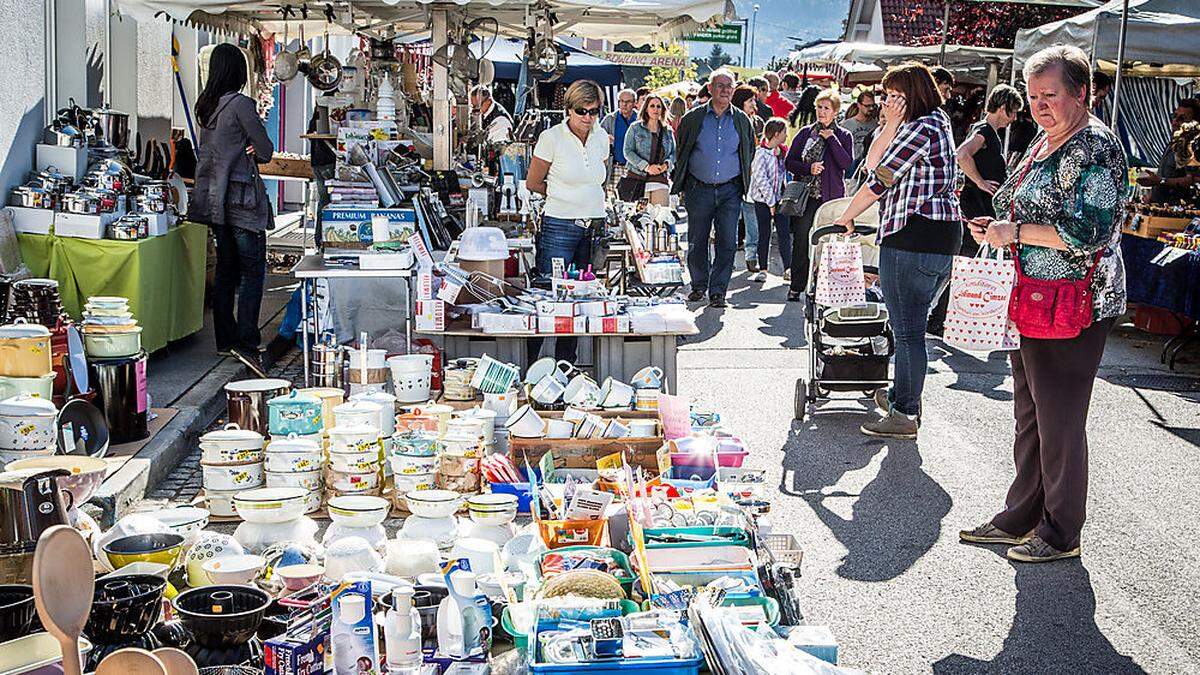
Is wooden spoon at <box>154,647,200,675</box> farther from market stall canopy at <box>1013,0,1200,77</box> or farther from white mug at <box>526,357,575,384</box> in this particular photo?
market stall canopy at <box>1013,0,1200,77</box>

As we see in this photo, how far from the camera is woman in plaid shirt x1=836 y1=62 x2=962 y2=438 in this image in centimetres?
709

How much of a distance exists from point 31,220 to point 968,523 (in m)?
5.66

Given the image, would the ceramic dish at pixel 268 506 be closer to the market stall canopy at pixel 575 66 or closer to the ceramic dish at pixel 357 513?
the ceramic dish at pixel 357 513

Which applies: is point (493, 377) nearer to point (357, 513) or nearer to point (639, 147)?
point (357, 513)

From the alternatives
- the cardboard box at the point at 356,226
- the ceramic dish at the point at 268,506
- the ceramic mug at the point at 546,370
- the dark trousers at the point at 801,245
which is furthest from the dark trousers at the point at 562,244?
the dark trousers at the point at 801,245

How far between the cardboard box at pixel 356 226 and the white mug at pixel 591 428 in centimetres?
241

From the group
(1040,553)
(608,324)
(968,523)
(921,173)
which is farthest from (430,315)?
(1040,553)

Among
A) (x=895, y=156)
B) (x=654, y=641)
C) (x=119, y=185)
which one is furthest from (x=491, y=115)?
(x=654, y=641)

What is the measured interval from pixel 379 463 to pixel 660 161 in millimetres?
8941

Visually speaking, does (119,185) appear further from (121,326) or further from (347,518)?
(347,518)

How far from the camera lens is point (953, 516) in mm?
6184

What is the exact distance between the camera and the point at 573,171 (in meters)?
8.46

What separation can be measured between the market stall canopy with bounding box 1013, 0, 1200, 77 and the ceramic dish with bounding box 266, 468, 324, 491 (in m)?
9.29

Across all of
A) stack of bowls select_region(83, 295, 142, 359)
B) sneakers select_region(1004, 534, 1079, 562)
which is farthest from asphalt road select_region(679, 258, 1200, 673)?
stack of bowls select_region(83, 295, 142, 359)
